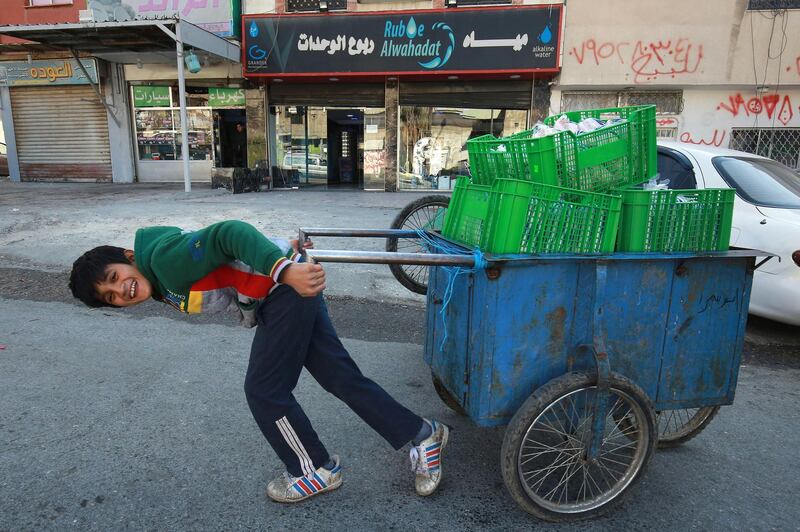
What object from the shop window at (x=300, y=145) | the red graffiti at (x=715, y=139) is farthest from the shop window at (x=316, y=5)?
the red graffiti at (x=715, y=139)

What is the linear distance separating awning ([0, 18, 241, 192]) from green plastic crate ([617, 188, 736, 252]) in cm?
1127

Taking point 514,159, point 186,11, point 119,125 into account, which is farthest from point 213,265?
point 119,125

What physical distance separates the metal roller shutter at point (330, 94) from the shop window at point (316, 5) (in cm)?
188

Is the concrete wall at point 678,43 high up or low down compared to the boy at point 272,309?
up

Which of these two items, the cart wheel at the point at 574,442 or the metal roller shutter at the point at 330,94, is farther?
the metal roller shutter at the point at 330,94

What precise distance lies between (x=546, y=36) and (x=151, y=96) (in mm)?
11393

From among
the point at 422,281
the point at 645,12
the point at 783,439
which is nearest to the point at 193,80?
the point at 645,12

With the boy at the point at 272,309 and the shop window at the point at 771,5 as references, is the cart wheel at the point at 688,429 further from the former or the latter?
the shop window at the point at 771,5

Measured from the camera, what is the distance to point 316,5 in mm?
13562

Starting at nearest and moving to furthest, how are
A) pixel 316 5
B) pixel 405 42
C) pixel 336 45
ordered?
pixel 405 42 < pixel 336 45 < pixel 316 5

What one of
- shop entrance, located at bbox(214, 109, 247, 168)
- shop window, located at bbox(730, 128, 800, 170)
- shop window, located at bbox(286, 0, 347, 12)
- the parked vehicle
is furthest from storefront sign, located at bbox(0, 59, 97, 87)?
shop window, located at bbox(730, 128, 800, 170)

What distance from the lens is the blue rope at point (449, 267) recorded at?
2.08 m

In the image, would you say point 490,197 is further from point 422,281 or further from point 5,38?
point 5,38

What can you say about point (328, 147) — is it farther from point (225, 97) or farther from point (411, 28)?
point (411, 28)
